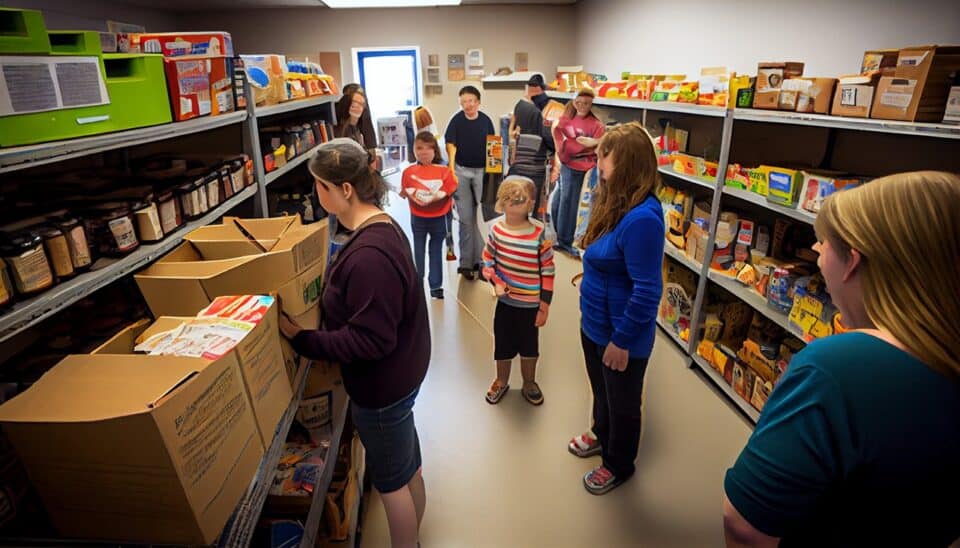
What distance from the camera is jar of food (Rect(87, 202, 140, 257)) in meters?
1.34

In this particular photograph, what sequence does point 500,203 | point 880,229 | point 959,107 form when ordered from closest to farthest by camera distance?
point 880,229
point 959,107
point 500,203

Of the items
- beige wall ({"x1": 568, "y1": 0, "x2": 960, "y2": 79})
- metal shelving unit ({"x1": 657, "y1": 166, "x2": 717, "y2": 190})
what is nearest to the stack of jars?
metal shelving unit ({"x1": 657, "y1": 166, "x2": 717, "y2": 190})

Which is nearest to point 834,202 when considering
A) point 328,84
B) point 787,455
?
point 787,455

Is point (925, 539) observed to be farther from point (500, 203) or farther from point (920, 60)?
point (500, 203)

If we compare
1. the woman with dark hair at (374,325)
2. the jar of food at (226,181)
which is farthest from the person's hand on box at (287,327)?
the jar of food at (226,181)

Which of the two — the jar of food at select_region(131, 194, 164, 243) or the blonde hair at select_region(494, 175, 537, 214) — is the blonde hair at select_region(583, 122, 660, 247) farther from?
the jar of food at select_region(131, 194, 164, 243)

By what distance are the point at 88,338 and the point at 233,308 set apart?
0.57m

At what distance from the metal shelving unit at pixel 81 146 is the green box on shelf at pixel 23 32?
191mm

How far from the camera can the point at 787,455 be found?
90cm

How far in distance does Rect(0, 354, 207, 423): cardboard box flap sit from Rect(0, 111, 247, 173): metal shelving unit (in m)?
0.40

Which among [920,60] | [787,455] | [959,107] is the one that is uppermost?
[920,60]

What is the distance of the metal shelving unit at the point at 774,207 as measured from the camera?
2477 mm

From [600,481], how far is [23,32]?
2568mm

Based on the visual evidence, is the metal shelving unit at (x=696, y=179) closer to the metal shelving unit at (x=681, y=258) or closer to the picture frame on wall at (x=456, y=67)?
the metal shelving unit at (x=681, y=258)
